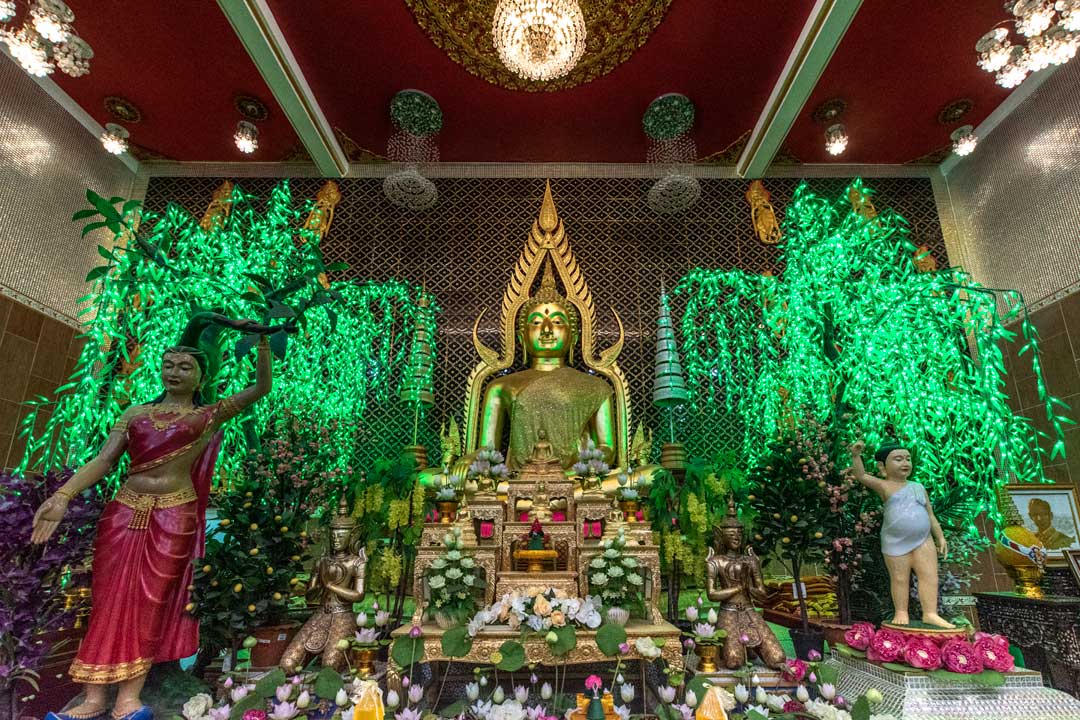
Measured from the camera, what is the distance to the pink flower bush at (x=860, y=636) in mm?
2859

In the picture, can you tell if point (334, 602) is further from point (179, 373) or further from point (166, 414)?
point (179, 373)

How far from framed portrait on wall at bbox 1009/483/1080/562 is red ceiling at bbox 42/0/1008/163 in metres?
3.54

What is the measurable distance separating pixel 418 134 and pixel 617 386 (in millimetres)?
3181

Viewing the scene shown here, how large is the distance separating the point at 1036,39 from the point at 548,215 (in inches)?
157

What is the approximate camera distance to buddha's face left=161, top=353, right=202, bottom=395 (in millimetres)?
2830

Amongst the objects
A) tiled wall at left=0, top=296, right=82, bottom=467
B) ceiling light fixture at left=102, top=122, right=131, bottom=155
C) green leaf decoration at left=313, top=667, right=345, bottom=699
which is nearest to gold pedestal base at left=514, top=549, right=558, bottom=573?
green leaf decoration at left=313, top=667, right=345, bottom=699

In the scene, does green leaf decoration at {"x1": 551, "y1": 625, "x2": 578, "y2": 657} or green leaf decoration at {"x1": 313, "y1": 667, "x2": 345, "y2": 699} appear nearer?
green leaf decoration at {"x1": 313, "y1": 667, "x2": 345, "y2": 699}

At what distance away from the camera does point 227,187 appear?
5.96 meters

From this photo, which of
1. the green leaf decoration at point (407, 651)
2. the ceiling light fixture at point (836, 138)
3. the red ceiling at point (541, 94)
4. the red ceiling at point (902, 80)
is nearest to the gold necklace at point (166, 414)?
the green leaf decoration at point (407, 651)

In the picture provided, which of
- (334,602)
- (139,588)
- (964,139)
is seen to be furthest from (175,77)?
(964,139)

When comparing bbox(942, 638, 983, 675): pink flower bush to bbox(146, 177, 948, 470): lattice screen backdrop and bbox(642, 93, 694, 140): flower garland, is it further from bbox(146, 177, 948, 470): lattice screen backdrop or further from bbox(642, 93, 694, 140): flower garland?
bbox(642, 93, 694, 140): flower garland

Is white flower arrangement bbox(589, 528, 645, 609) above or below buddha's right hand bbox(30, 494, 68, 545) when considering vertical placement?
below

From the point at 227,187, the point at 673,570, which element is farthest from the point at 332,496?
the point at 227,187

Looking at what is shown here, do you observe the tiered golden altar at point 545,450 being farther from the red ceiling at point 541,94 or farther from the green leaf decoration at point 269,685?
the red ceiling at point 541,94
